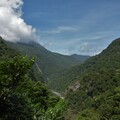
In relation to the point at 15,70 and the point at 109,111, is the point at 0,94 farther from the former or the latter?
the point at 109,111

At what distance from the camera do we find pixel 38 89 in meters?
54.3

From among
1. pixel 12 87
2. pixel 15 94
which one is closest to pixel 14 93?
pixel 15 94

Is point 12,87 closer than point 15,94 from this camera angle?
Yes

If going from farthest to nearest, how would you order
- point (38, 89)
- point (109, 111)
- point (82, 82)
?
point (82, 82) → point (109, 111) → point (38, 89)

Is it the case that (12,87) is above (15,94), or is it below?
above

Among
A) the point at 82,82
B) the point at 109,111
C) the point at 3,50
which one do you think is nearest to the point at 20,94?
the point at 109,111

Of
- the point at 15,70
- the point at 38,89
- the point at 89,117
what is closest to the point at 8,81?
the point at 15,70

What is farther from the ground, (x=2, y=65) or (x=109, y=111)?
(x=2, y=65)

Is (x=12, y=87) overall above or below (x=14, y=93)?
above

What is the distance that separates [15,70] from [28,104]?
197cm

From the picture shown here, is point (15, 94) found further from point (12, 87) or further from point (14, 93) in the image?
point (12, 87)

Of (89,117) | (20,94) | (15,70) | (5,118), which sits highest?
(15,70)

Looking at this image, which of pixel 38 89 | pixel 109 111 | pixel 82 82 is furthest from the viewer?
pixel 82 82

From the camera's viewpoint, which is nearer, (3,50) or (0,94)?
(0,94)
